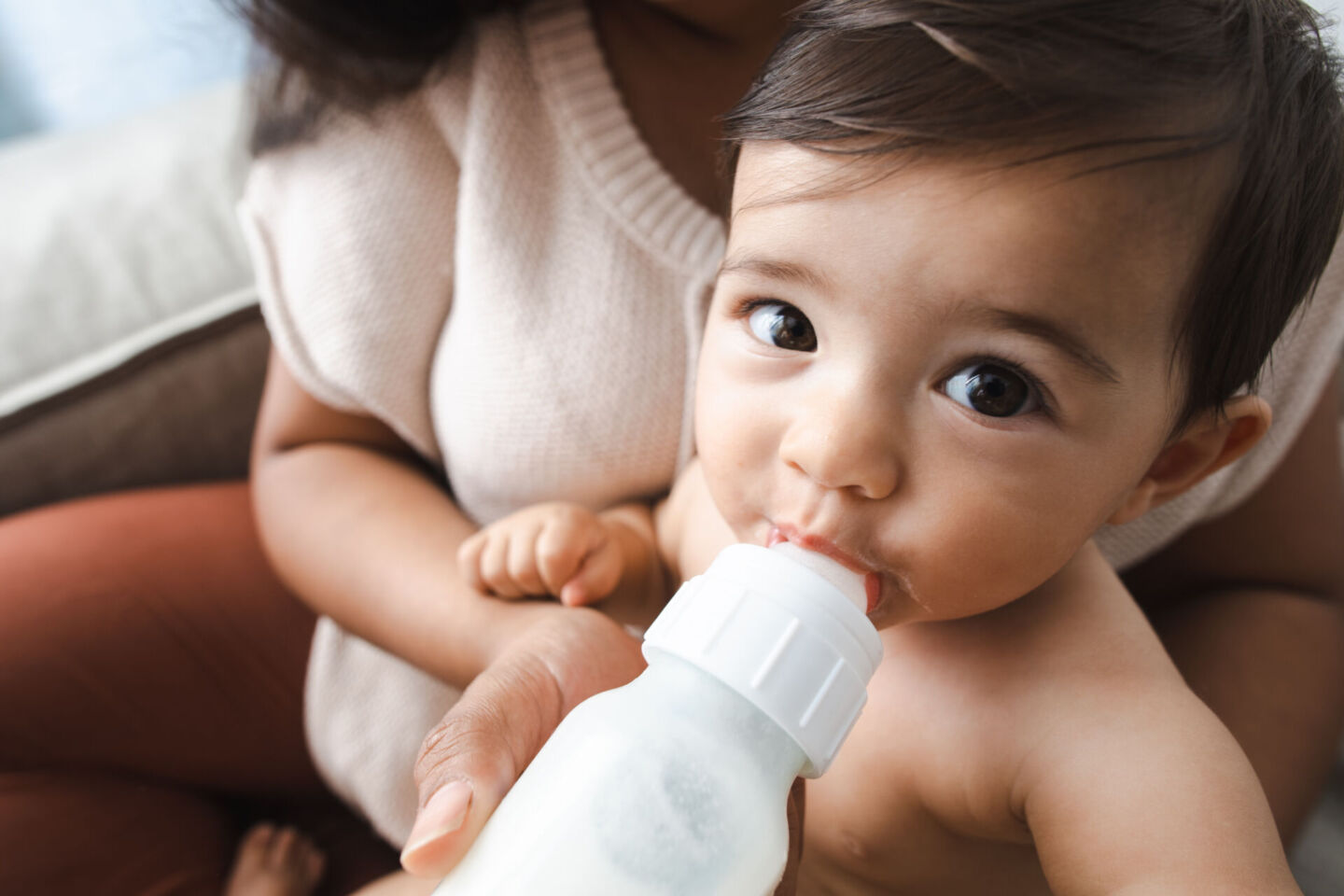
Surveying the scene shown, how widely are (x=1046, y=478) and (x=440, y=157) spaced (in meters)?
0.62

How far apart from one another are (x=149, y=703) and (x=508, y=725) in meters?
0.54

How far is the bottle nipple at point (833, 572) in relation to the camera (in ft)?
1.58

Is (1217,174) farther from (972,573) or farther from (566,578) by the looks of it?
(566,578)

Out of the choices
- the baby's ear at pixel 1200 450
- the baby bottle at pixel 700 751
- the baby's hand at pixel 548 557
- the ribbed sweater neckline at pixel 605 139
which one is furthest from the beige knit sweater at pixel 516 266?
the baby bottle at pixel 700 751

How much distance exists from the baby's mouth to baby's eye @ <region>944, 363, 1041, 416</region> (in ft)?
0.32

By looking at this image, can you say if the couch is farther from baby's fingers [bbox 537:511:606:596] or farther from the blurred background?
baby's fingers [bbox 537:511:606:596]

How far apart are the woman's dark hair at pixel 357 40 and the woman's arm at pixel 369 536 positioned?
27 centimetres

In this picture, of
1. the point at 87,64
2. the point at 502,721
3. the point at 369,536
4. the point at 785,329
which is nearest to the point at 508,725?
the point at 502,721

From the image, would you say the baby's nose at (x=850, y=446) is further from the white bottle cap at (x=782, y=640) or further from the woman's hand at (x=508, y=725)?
the woman's hand at (x=508, y=725)

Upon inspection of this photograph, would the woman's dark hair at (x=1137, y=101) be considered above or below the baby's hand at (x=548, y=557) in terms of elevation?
above

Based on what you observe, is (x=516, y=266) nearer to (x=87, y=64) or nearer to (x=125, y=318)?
(x=125, y=318)

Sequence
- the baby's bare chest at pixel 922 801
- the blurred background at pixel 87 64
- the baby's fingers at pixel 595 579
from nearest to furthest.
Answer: the baby's bare chest at pixel 922 801 < the baby's fingers at pixel 595 579 < the blurred background at pixel 87 64

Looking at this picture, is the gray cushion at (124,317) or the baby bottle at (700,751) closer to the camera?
the baby bottle at (700,751)

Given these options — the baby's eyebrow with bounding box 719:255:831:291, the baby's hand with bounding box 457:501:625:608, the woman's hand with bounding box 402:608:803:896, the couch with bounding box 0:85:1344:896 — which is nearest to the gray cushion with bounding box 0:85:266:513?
the couch with bounding box 0:85:1344:896
